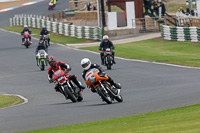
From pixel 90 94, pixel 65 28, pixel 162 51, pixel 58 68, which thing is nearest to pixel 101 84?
pixel 58 68

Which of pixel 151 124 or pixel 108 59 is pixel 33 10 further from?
pixel 151 124

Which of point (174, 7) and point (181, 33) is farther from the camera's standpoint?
point (174, 7)

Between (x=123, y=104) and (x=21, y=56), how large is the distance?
23253 mm

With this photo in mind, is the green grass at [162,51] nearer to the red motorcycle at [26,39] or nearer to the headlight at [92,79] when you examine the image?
the red motorcycle at [26,39]

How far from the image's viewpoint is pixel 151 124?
11836mm

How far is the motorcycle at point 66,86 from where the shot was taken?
17.9 meters

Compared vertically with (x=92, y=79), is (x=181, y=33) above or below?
below

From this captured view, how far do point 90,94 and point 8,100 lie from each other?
2.74 metres

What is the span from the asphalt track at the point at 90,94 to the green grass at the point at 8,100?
468 millimetres

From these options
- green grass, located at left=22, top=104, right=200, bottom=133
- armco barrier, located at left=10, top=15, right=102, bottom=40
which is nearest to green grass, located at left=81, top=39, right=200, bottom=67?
armco barrier, located at left=10, top=15, right=102, bottom=40

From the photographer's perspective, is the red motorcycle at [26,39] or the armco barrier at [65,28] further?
the armco barrier at [65,28]

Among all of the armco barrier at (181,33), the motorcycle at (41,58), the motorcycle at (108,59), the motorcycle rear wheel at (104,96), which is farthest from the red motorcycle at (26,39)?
the motorcycle rear wheel at (104,96)

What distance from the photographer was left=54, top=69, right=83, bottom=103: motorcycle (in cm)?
1786

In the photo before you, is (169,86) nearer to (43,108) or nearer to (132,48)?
(43,108)
